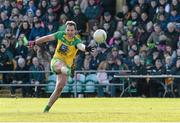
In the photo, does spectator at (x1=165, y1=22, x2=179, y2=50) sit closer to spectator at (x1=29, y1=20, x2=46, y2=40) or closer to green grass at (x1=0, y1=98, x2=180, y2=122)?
green grass at (x1=0, y1=98, x2=180, y2=122)

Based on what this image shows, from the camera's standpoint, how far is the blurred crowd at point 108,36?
88.4ft

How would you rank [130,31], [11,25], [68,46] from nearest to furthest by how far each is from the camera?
[68,46] < [130,31] < [11,25]

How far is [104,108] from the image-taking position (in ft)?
64.3

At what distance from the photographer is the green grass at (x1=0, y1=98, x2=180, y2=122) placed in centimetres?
1559

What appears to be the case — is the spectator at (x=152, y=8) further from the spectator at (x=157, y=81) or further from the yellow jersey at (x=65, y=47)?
the yellow jersey at (x=65, y=47)

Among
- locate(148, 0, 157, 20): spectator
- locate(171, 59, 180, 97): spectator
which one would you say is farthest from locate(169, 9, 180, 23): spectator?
locate(171, 59, 180, 97): spectator

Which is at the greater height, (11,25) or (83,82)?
(11,25)

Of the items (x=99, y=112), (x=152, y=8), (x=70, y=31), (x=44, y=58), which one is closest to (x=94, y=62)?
(x=44, y=58)

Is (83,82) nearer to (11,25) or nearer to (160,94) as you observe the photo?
(160,94)

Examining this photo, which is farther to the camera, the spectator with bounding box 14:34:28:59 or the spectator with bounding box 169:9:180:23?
the spectator with bounding box 14:34:28:59

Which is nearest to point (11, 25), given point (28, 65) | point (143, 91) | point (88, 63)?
point (28, 65)

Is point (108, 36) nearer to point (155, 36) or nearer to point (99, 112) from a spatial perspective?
point (155, 36)

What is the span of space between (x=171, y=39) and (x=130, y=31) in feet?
6.20

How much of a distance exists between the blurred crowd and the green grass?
15.5ft
